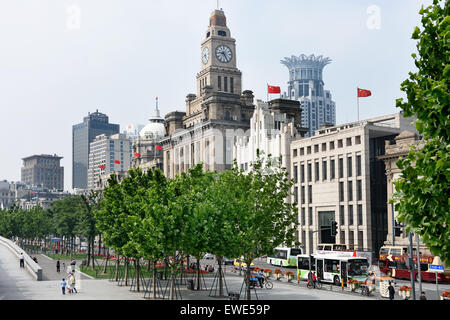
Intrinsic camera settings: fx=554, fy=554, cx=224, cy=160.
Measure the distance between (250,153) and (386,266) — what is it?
50.7 meters

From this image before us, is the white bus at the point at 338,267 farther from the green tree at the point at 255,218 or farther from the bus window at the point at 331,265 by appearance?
the green tree at the point at 255,218

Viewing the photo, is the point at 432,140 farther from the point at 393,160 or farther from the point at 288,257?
the point at 288,257

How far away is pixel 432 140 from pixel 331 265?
47642mm

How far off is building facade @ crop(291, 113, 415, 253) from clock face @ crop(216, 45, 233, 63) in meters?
62.4

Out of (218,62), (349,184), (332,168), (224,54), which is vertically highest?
(224,54)

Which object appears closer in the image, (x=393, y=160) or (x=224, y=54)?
(x=393, y=160)

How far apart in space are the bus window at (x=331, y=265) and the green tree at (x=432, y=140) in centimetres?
4576

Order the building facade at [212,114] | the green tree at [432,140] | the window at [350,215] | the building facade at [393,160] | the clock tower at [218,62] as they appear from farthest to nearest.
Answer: the clock tower at [218,62] < the building facade at [212,114] < the window at [350,215] < the building facade at [393,160] < the green tree at [432,140]

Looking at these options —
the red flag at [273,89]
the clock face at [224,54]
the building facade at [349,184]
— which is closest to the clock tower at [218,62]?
the clock face at [224,54]

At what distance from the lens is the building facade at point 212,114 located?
452 feet

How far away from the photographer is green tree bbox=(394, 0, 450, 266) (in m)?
13.7

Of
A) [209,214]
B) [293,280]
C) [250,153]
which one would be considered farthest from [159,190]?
[250,153]

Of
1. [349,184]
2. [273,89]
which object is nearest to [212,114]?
[273,89]

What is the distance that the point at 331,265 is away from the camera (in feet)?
198
